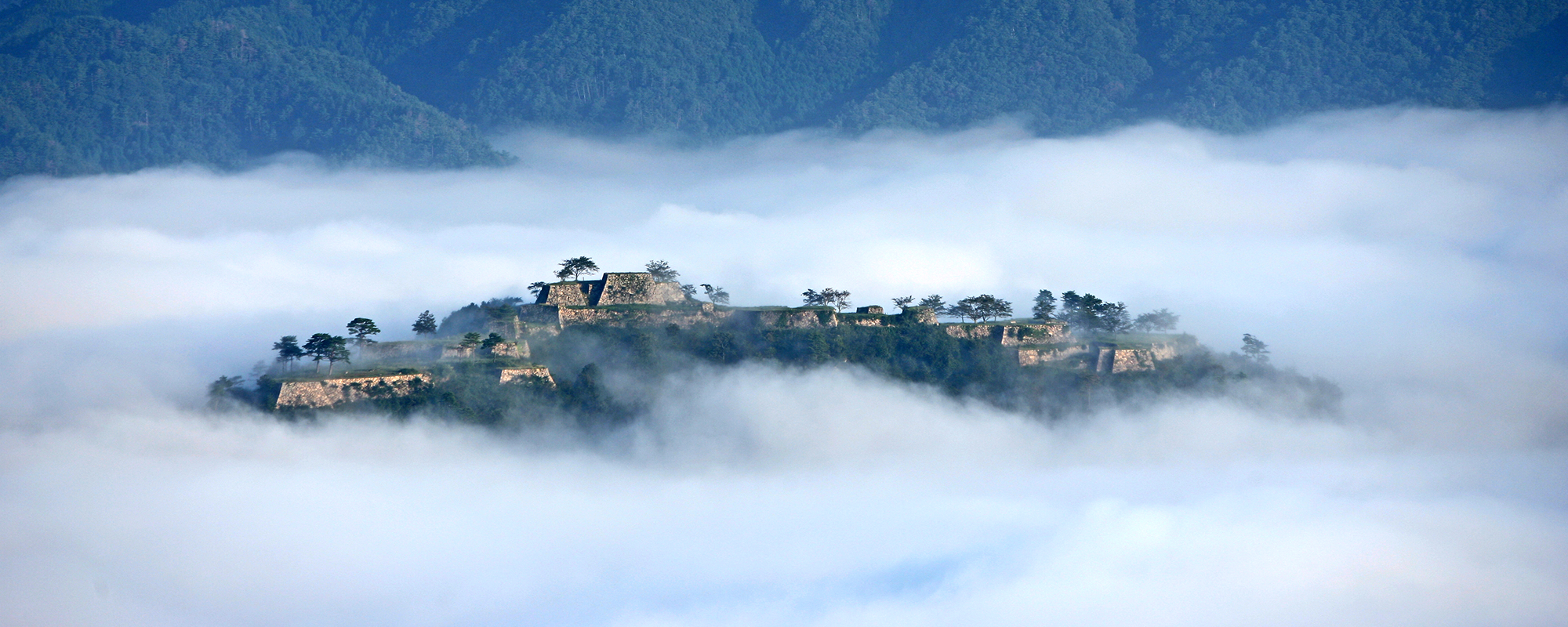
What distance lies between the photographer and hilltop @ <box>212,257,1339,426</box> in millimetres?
82375

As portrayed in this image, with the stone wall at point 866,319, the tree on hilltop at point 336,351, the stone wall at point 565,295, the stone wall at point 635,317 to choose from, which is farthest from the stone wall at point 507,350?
the stone wall at point 866,319

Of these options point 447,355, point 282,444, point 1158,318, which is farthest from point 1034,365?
point 282,444

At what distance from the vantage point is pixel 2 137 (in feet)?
618

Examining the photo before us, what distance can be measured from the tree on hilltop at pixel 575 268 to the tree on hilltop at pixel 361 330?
1379cm

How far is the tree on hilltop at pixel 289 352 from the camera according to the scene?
83125 millimetres

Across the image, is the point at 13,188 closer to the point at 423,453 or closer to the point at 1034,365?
the point at 423,453

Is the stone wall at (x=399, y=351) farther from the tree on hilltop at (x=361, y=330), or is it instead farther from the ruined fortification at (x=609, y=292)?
the ruined fortification at (x=609, y=292)

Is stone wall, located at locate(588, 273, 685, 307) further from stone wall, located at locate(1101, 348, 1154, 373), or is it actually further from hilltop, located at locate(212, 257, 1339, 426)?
stone wall, located at locate(1101, 348, 1154, 373)

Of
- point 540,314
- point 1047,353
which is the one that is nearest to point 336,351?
point 540,314

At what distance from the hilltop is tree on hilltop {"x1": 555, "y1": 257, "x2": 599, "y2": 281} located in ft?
0.79

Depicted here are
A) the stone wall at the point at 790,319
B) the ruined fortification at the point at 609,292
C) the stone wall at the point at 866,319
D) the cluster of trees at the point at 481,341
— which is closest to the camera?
the cluster of trees at the point at 481,341

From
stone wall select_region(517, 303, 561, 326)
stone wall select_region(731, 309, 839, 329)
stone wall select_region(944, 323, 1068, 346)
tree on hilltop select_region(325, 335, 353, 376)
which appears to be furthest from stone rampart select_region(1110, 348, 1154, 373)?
tree on hilltop select_region(325, 335, 353, 376)

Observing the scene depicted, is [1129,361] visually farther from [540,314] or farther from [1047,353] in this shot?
[540,314]

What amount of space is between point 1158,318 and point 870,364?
78.0 ft
